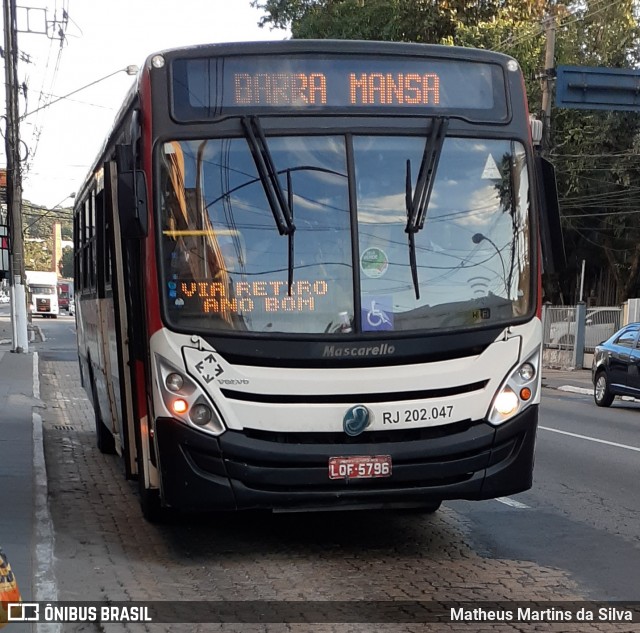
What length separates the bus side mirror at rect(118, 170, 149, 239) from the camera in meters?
6.32

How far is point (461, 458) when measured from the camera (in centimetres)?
656

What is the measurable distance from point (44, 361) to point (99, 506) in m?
20.7

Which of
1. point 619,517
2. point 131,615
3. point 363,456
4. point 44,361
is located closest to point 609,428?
point 619,517

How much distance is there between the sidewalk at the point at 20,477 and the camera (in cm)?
645

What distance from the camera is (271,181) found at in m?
6.48

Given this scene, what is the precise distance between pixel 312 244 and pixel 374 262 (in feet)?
1.33

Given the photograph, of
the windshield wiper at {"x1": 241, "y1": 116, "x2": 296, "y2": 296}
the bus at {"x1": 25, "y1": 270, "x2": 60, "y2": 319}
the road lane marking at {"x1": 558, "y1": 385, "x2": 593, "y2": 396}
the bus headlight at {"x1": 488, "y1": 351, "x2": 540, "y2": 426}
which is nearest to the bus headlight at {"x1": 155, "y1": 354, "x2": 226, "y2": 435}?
the windshield wiper at {"x1": 241, "y1": 116, "x2": 296, "y2": 296}

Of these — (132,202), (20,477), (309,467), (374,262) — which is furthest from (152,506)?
(374,262)

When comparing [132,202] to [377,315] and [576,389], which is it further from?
[576,389]

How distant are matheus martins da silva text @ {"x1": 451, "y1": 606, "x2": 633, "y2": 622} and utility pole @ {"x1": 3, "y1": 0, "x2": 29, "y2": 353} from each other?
84.3ft

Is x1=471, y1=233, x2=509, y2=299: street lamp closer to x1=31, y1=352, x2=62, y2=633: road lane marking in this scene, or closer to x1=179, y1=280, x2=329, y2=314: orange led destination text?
x1=179, y1=280, x2=329, y2=314: orange led destination text

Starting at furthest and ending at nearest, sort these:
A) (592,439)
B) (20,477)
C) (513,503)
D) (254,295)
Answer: (592,439) → (20,477) → (513,503) → (254,295)

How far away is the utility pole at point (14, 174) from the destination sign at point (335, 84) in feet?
79.6

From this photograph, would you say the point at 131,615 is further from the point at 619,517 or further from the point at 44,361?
the point at 44,361
